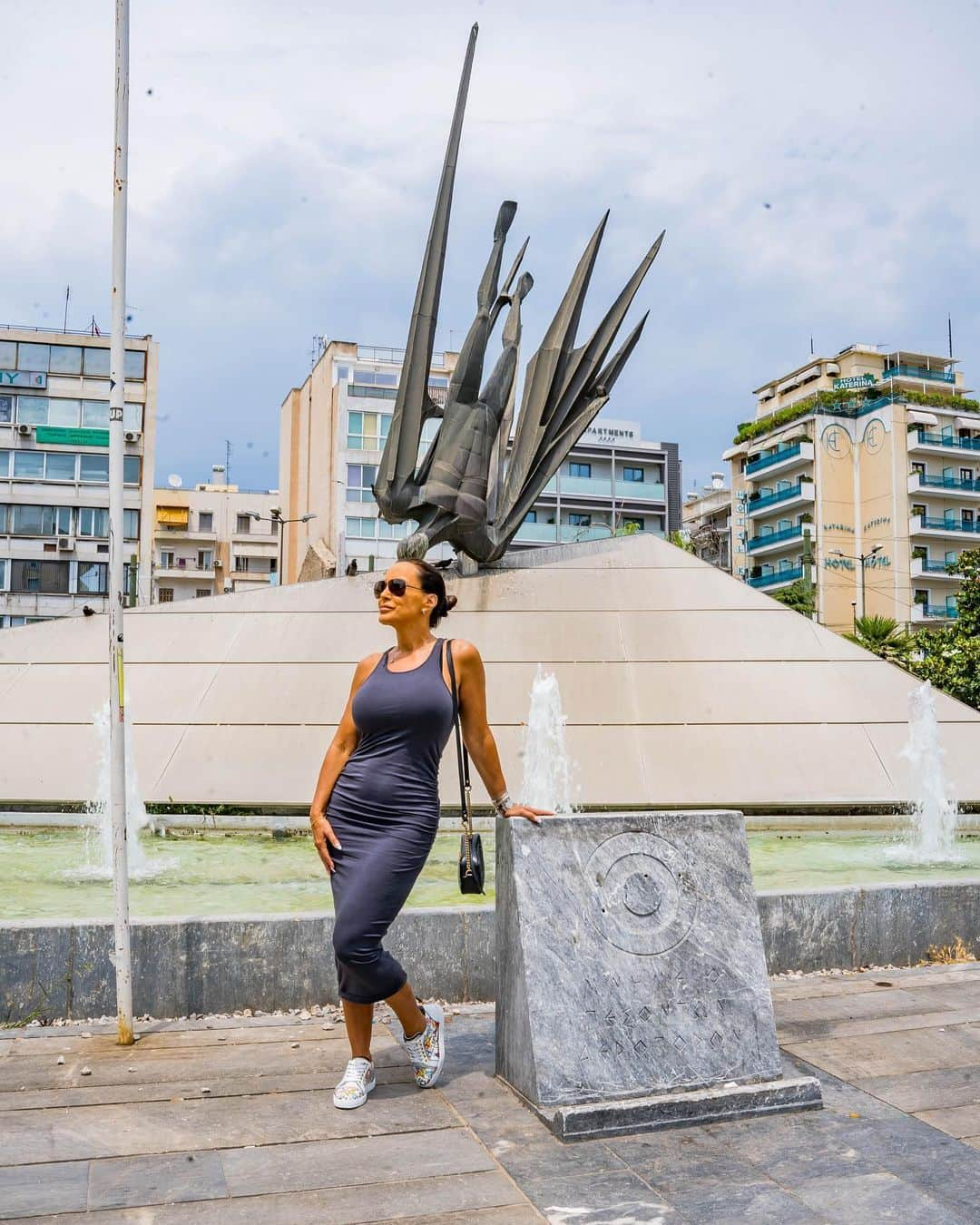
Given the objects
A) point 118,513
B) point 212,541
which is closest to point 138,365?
point 212,541

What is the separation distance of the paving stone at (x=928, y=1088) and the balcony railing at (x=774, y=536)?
48.3m

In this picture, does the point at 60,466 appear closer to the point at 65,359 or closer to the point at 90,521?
the point at 90,521

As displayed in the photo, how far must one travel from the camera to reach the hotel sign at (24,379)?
4175 centimetres

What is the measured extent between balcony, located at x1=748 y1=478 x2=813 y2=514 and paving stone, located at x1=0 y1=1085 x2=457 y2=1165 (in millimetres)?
49513

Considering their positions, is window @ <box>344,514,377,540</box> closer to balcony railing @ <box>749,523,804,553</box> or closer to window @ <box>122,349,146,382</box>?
window @ <box>122,349,146,382</box>

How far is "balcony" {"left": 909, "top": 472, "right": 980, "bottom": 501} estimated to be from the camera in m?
48.6

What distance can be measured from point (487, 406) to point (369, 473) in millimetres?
36574

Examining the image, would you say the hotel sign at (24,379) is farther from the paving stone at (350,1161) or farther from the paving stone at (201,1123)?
the paving stone at (350,1161)

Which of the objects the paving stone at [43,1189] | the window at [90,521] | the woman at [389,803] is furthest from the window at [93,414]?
the paving stone at [43,1189]

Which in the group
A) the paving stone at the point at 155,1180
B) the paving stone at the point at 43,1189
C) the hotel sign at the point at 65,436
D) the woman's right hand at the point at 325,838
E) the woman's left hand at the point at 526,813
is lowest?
the paving stone at the point at 155,1180

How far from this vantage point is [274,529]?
63344mm

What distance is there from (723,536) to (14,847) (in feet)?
190

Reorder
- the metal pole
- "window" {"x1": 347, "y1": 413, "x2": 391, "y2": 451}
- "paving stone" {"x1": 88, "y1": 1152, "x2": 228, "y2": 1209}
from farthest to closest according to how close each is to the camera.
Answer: "window" {"x1": 347, "y1": 413, "x2": 391, "y2": 451}, the metal pole, "paving stone" {"x1": 88, "y1": 1152, "x2": 228, "y2": 1209}

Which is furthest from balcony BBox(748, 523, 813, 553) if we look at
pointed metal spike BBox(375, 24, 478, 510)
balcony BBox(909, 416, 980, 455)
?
pointed metal spike BBox(375, 24, 478, 510)
